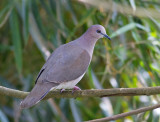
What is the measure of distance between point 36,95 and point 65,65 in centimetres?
38

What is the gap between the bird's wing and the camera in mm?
2229

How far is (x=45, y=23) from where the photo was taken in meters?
3.95

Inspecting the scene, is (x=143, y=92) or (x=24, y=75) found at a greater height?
(x=143, y=92)

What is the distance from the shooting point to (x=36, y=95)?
201 centimetres

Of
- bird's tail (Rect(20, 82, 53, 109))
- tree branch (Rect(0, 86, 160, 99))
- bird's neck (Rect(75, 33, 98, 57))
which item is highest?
bird's tail (Rect(20, 82, 53, 109))

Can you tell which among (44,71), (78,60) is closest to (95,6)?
(78,60)

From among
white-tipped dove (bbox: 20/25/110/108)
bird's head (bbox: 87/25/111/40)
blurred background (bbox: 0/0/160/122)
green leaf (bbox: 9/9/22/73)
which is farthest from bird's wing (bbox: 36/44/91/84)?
green leaf (bbox: 9/9/22/73)

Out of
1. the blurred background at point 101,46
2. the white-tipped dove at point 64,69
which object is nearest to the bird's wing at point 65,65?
the white-tipped dove at point 64,69

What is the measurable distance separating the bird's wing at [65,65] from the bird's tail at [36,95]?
7 centimetres

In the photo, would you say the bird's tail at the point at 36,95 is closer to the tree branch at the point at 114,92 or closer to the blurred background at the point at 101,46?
the tree branch at the point at 114,92

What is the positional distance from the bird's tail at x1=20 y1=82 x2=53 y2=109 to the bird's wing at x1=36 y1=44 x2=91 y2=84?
7cm

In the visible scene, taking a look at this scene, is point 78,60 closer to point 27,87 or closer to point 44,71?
point 44,71

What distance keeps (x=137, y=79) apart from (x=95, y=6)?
0.78 metres

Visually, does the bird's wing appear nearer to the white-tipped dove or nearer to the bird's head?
the white-tipped dove
